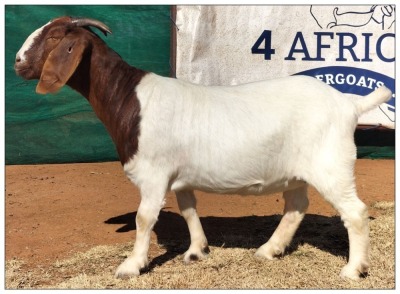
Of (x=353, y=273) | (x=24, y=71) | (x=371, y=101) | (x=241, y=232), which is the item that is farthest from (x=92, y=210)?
(x=371, y=101)

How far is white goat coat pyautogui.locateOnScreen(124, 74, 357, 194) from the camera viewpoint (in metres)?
4.84

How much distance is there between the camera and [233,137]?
4895 mm

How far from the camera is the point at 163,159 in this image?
4.81 metres

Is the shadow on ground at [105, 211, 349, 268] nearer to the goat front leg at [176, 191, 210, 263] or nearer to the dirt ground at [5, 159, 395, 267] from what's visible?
the dirt ground at [5, 159, 395, 267]

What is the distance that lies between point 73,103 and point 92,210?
272 cm

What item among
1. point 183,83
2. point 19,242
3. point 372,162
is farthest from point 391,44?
point 19,242

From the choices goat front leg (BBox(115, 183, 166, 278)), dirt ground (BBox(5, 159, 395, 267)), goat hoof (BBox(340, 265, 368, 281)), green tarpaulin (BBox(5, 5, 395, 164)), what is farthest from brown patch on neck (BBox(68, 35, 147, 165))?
green tarpaulin (BBox(5, 5, 395, 164))

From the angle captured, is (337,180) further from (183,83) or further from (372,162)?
(372,162)

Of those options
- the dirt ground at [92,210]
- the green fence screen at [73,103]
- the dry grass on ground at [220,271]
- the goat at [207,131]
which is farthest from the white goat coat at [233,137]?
the green fence screen at [73,103]

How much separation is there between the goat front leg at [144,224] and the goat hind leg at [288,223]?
1.04 meters

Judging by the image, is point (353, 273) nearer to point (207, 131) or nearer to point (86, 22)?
point (207, 131)

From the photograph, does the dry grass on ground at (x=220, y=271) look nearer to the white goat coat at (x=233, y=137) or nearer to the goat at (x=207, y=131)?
the goat at (x=207, y=131)

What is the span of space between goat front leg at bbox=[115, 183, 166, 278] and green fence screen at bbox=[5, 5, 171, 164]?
461cm

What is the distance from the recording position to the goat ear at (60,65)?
4953 mm
